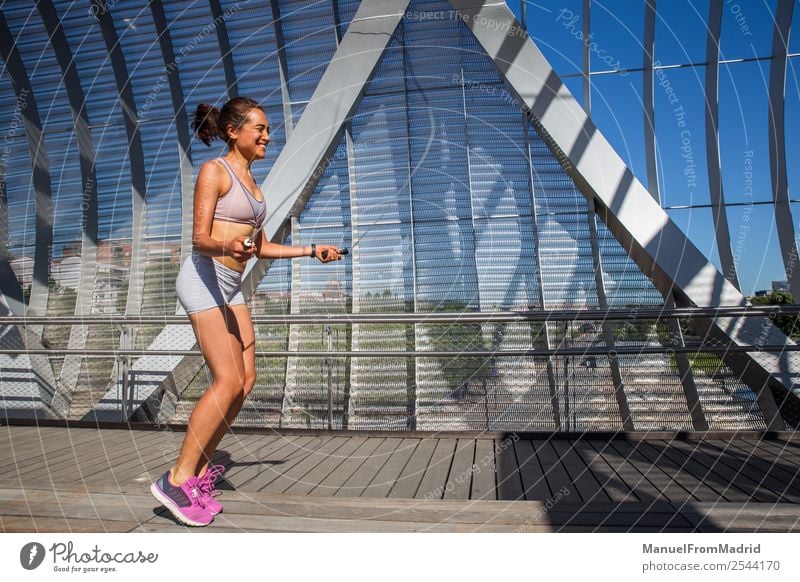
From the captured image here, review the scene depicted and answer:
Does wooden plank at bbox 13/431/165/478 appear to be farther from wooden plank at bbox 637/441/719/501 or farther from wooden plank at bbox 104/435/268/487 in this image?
wooden plank at bbox 637/441/719/501

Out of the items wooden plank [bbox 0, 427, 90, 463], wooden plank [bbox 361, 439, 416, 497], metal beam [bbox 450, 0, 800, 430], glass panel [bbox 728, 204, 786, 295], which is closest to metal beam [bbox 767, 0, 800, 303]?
glass panel [bbox 728, 204, 786, 295]

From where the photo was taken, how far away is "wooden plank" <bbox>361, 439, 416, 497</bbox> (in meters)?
3.38

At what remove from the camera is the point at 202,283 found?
2.66 meters

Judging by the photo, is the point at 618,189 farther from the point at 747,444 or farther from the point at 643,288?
the point at 747,444

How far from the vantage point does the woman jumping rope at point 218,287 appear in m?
Answer: 2.52

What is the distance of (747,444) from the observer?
464 centimetres

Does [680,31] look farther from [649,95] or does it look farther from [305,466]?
[305,466]

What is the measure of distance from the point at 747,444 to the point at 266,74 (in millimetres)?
8515

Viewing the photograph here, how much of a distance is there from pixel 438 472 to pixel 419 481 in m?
0.26

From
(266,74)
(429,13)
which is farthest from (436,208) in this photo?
(266,74)

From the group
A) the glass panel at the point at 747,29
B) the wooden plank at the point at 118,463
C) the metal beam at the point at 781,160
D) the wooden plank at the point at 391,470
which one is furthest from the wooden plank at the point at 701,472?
the glass panel at the point at 747,29

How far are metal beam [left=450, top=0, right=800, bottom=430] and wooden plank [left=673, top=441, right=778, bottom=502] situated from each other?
123 inches
